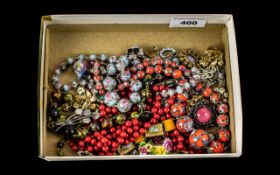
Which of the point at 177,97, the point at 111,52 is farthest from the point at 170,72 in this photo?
the point at 111,52

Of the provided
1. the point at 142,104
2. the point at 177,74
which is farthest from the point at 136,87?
the point at 177,74

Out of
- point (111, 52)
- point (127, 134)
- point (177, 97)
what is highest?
point (111, 52)

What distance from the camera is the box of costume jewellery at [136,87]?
2.68 meters

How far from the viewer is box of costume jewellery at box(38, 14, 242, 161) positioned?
268 cm

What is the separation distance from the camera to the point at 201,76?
278cm

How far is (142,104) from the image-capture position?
2.72 meters

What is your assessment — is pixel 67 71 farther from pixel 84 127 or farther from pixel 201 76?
pixel 201 76

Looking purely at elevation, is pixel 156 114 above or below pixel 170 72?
below

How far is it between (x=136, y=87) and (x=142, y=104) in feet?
0.28

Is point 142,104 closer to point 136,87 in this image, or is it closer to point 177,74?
point 136,87

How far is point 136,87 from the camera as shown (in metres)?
2.71

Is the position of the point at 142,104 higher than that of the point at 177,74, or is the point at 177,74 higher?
the point at 177,74

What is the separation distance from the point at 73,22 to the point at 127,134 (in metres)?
0.60

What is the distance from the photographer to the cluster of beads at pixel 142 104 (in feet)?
8.82
